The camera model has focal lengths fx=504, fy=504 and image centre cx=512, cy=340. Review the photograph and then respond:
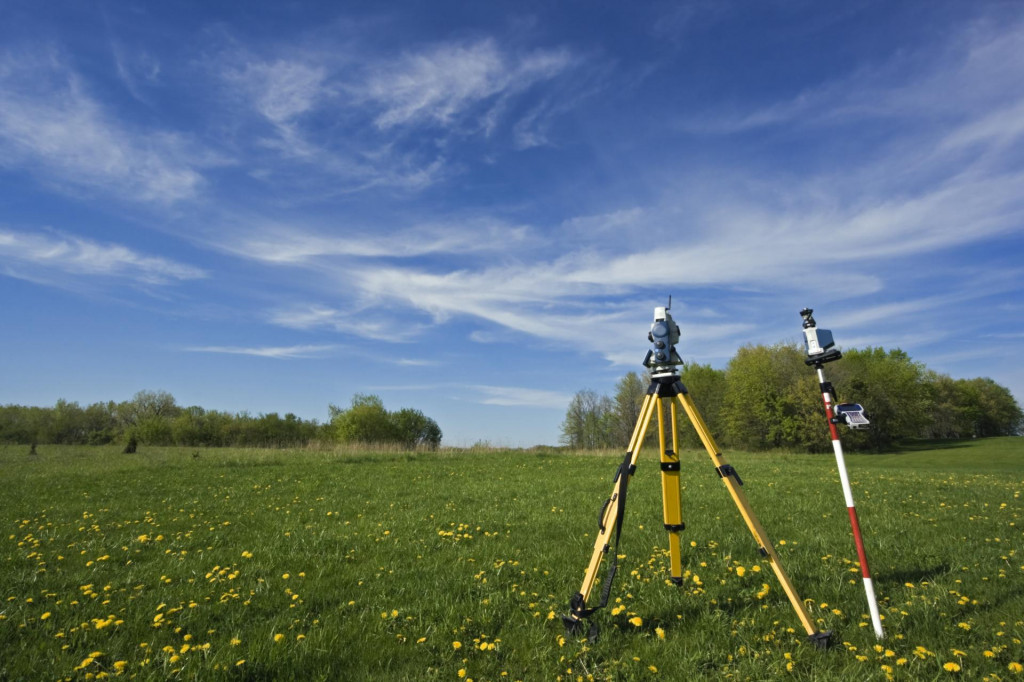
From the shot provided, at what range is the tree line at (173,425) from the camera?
7069 centimetres

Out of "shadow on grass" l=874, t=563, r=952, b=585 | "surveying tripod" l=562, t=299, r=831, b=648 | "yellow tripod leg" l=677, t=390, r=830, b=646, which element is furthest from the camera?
"shadow on grass" l=874, t=563, r=952, b=585

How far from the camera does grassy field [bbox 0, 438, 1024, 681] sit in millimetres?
4559

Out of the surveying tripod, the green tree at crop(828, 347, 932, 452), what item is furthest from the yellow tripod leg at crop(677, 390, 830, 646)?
the green tree at crop(828, 347, 932, 452)

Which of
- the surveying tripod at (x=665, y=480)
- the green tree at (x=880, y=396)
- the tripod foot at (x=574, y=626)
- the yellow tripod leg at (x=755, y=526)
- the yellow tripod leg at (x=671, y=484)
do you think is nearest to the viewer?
the yellow tripod leg at (x=755, y=526)

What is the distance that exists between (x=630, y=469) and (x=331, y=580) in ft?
15.0

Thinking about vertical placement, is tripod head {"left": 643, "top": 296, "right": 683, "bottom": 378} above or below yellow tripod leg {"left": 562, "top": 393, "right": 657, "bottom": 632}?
above

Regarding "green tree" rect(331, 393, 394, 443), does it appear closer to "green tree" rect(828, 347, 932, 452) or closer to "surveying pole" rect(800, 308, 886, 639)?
A: "green tree" rect(828, 347, 932, 452)

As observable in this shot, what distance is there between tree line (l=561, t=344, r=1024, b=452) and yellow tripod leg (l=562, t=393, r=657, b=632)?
4298 centimetres

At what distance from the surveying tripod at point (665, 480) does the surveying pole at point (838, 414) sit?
2.02ft

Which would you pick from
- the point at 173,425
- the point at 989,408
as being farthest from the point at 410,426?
the point at 989,408

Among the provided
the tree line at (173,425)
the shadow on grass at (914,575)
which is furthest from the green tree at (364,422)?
the shadow on grass at (914,575)

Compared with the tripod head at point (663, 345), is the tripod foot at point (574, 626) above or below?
below

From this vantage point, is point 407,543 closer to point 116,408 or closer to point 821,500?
point 821,500

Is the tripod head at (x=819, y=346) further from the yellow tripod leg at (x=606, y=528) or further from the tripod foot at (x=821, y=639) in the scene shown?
the tripod foot at (x=821, y=639)
